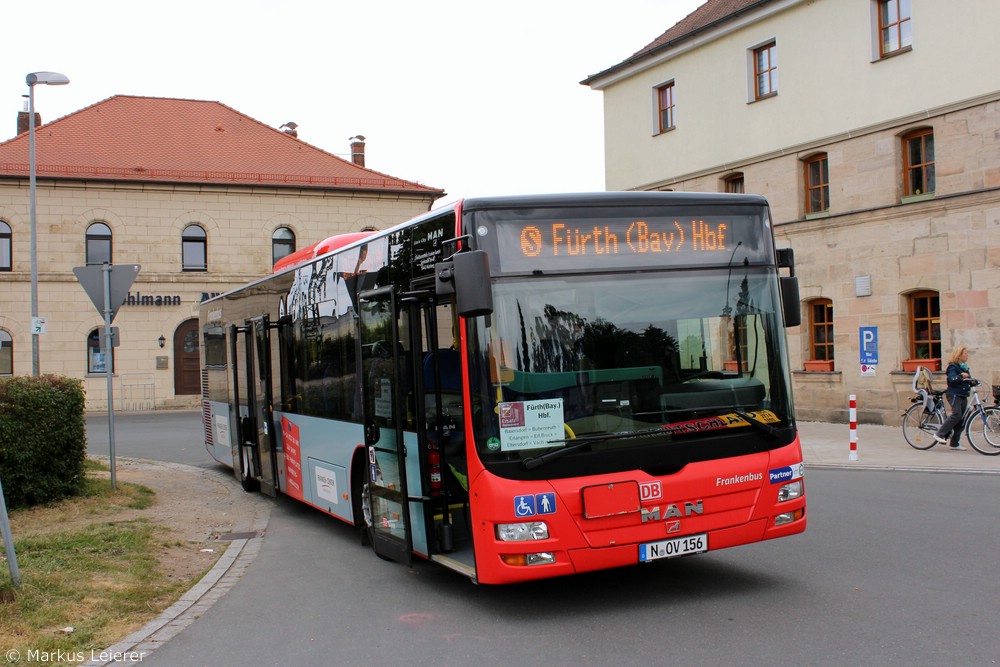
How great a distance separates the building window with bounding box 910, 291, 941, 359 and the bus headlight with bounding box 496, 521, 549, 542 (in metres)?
16.6

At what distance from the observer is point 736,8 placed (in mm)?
25781

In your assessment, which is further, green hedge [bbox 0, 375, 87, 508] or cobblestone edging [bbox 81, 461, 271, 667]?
green hedge [bbox 0, 375, 87, 508]

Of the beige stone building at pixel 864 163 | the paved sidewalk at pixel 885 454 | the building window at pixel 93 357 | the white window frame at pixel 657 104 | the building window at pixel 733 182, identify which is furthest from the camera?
the building window at pixel 93 357

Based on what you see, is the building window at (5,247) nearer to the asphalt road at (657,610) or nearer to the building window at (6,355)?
the building window at (6,355)

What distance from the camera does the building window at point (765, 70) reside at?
2425cm

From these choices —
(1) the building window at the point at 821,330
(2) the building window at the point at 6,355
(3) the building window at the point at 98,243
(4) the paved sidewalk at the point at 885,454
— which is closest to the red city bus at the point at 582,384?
(4) the paved sidewalk at the point at 885,454

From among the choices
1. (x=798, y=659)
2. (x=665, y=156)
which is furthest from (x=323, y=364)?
(x=665, y=156)

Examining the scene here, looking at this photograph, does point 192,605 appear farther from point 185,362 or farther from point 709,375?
point 185,362

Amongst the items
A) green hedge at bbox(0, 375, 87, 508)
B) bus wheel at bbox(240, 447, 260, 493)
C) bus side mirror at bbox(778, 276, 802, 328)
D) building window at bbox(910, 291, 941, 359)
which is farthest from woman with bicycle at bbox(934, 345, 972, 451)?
green hedge at bbox(0, 375, 87, 508)

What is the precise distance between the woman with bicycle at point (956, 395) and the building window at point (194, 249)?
31.2m

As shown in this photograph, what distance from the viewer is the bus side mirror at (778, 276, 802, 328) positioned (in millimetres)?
7172

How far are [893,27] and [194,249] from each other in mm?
28611

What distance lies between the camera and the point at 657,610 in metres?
6.47

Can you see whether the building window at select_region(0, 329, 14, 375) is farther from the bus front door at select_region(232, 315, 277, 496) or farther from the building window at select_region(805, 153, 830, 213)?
the building window at select_region(805, 153, 830, 213)
